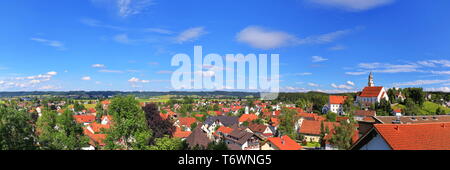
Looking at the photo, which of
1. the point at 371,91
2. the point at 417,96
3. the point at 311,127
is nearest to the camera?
the point at 311,127

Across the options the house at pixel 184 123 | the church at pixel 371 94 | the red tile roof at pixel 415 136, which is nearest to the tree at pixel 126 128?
the red tile roof at pixel 415 136

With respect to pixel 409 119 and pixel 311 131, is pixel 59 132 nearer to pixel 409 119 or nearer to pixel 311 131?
pixel 311 131

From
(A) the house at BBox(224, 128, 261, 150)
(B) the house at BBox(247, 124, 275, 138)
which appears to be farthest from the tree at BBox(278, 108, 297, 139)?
(A) the house at BBox(224, 128, 261, 150)

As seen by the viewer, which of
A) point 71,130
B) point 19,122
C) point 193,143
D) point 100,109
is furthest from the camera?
point 100,109

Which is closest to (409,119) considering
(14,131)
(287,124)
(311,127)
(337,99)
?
(311,127)

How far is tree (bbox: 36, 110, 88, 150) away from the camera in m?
13.7

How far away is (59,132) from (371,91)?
2168 inches

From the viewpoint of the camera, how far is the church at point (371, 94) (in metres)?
49.4

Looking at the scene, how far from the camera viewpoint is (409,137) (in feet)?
13.2
